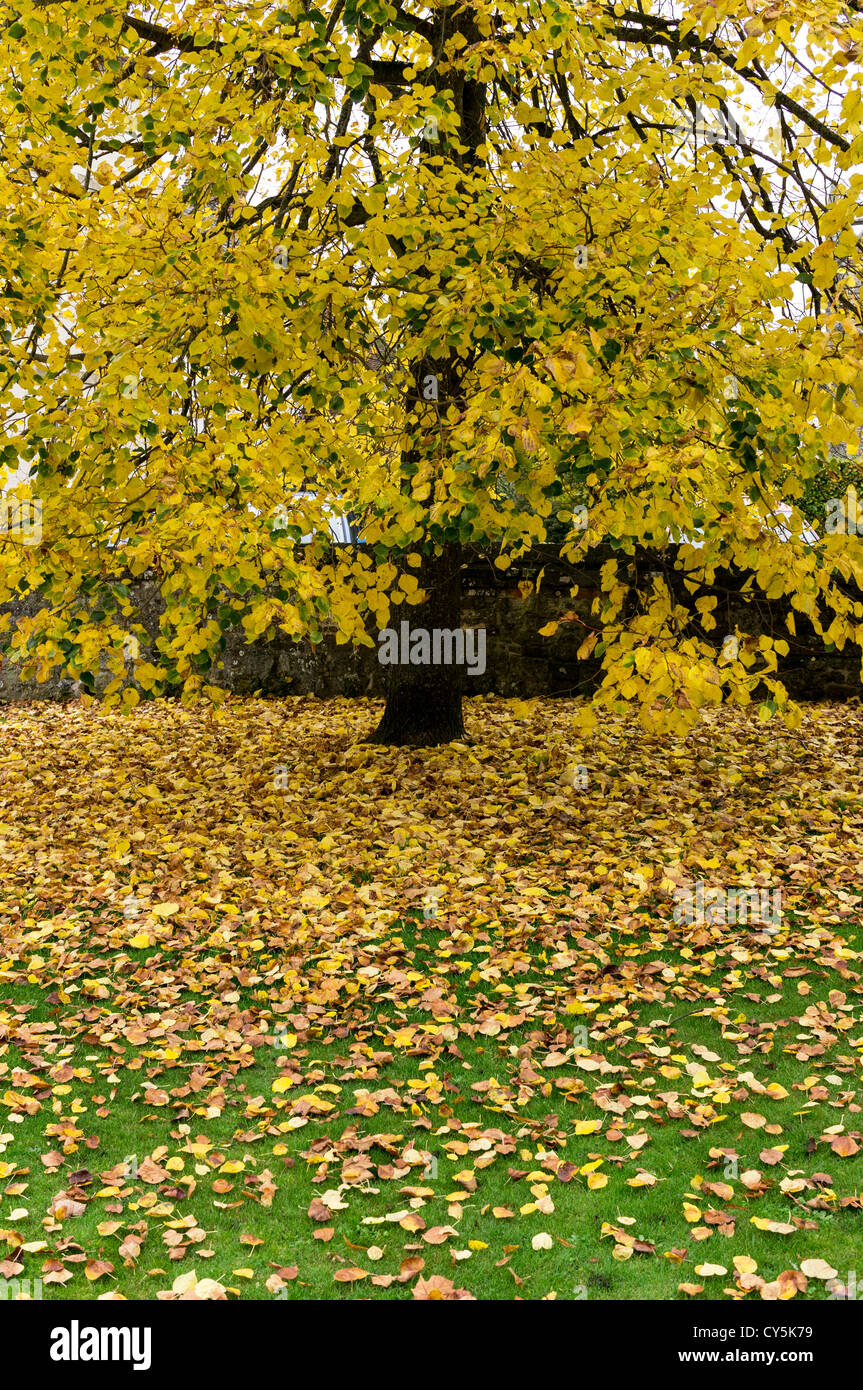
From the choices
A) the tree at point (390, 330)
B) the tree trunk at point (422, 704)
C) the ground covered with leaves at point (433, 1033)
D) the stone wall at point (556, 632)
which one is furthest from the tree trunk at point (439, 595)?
the stone wall at point (556, 632)

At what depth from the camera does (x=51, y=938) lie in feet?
19.8

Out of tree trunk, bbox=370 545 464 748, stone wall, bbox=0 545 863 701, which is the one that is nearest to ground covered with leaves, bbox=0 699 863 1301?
tree trunk, bbox=370 545 464 748

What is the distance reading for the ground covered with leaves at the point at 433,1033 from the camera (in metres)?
3.48

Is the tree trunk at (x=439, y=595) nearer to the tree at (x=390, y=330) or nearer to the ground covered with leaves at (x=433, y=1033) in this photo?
the ground covered with leaves at (x=433, y=1033)

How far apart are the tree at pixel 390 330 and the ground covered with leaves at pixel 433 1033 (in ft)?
4.19

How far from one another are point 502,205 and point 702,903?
398 cm

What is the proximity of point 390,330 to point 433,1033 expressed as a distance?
3.97 metres

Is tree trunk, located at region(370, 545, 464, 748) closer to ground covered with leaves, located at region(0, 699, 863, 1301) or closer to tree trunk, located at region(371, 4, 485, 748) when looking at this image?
tree trunk, located at region(371, 4, 485, 748)

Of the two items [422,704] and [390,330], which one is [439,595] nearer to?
[422,704]

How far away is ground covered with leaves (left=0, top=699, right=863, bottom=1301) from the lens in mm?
3477

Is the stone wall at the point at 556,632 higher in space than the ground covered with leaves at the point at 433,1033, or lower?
higher

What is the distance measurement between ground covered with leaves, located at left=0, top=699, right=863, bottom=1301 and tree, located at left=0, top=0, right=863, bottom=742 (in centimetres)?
128

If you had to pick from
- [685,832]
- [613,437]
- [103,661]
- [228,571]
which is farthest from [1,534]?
[103,661]

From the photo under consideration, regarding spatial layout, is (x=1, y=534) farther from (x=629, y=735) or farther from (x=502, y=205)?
(x=629, y=735)
